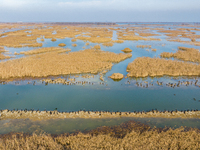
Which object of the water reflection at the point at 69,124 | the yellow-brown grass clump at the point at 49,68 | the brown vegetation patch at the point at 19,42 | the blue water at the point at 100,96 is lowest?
the water reflection at the point at 69,124

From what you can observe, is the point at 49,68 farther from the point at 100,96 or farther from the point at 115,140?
the point at 115,140

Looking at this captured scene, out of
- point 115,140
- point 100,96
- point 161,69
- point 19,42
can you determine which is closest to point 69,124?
point 115,140

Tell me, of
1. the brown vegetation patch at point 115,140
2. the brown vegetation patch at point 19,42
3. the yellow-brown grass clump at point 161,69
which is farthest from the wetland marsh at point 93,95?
the brown vegetation patch at point 19,42

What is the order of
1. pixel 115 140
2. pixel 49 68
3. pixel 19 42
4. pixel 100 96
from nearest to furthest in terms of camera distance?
pixel 115 140
pixel 100 96
pixel 49 68
pixel 19 42

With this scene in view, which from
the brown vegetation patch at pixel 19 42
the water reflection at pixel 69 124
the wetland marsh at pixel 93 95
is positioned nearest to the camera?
the water reflection at pixel 69 124

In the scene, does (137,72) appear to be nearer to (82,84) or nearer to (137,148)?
(82,84)

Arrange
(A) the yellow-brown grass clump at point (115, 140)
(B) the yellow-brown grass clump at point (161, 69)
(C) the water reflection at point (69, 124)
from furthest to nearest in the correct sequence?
(B) the yellow-brown grass clump at point (161, 69)
(C) the water reflection at point (69, 124)
(A) the yellow-brown grass clump at point (115, 140)

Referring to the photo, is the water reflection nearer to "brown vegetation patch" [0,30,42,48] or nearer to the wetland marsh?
the wetland marsh

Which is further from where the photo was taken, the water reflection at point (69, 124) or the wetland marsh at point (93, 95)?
the wetland marsh at point (93, 95)

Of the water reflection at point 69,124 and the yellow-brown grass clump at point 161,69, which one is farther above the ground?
the yellow-brown grass clump at point 161,69

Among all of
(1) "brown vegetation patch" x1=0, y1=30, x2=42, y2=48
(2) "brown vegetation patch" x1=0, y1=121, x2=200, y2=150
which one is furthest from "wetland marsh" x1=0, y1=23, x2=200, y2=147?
(1) "brown vegetation patch" x1=0, y1=30, x2=42, y2=48

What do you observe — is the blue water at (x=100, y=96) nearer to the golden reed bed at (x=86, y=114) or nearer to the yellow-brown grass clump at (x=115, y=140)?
the golden reed bed at (x=86, y=114)
